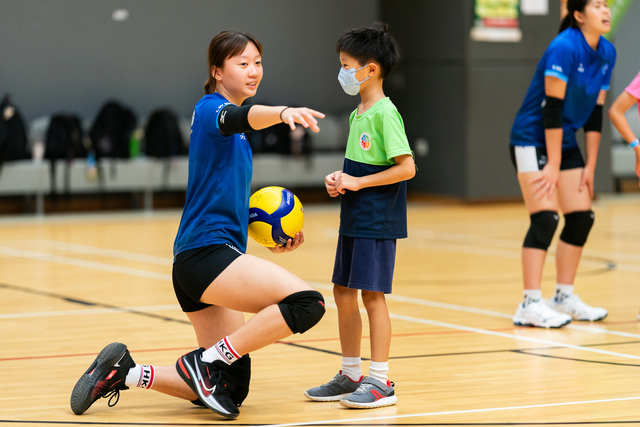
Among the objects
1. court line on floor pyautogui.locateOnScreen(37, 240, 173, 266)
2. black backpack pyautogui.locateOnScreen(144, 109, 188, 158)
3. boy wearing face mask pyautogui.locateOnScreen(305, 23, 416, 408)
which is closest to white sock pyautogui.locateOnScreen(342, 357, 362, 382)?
boy wearing face mask pyautogui.locateOnScreen(305, 23, 416, 408)

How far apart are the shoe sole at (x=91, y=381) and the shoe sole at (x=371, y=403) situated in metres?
0.78

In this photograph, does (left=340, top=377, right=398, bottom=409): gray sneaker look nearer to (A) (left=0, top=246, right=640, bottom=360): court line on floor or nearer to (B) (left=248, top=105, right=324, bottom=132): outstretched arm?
(B) (left=248, top=105, right=324, bottom=132): outstretched arm

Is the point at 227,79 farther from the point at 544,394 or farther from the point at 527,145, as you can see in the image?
the point at 527,145

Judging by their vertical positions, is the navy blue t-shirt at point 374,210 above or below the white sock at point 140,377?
above

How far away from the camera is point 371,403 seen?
10.8 ft

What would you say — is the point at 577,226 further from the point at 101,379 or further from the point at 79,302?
the point at 79,302

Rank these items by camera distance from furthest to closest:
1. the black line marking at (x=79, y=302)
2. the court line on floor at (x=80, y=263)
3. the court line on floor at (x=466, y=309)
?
1. the court line on floor at (x=80, y=263)
2. the black line marking at (x=79, y=302)
3. the court line on floor at (x=466, y=309)

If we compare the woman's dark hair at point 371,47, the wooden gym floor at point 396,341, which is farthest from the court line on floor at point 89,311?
the woman's dark hair at point 371,47

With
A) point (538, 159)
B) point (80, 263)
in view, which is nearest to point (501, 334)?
point (538, 159)

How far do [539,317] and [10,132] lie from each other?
340 inches

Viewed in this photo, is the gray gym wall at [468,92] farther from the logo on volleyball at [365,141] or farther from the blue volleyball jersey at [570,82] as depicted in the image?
the logo on volleyball at [365,141]

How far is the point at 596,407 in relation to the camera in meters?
3.25

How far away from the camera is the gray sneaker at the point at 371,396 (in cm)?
330

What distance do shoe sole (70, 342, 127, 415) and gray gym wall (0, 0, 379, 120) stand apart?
10238 mm
